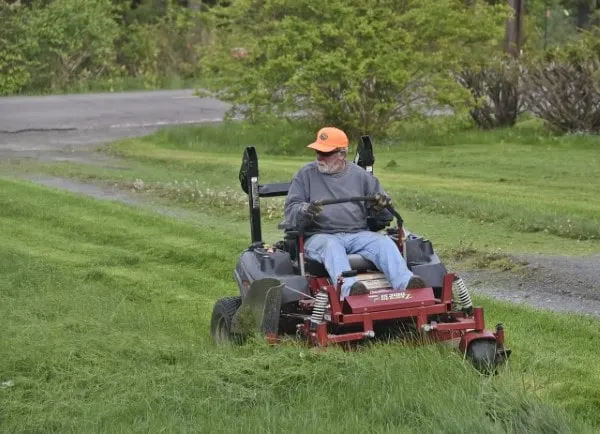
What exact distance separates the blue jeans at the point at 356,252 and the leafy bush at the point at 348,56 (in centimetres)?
1395

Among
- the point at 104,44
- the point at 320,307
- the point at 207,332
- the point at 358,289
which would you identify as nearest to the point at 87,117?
the point at 104,44

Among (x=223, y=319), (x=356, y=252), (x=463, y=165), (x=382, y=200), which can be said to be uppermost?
(x=382, y=200)

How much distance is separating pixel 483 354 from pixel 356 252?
4.01 feet

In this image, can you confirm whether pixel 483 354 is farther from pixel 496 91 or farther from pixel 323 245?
pixel 496 91

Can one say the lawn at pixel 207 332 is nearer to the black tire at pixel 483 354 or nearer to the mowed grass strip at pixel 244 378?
the mowed grass strip at pixel 244 378

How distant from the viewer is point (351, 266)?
8.70 meters

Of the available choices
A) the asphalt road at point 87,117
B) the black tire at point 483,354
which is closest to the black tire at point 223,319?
the black tire at point 483,354

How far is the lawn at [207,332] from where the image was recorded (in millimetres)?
7035

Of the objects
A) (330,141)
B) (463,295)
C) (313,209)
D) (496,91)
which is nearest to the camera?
(463,295)

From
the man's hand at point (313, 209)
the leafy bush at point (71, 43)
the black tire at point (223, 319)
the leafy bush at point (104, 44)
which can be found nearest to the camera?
the man's hand at point (313, 209)

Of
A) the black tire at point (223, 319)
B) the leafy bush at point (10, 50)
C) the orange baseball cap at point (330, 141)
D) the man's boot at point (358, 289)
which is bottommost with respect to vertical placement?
the black tire at point (223, 319)

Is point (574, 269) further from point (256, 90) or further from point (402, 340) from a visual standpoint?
point (256, 90)

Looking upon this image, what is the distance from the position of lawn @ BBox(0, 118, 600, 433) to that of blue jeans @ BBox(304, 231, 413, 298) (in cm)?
57

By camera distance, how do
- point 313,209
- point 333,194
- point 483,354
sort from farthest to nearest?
point 333,194
point 313,209
point 483,354
